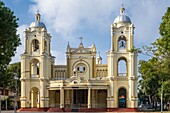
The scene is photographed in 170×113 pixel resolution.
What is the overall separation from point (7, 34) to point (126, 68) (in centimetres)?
4721

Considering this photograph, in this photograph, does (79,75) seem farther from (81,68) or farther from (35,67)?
(35,67)

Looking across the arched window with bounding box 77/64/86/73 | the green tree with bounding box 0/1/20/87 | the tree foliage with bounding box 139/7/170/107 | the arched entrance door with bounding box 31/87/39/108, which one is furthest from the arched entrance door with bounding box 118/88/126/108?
the green tree with bounding box 0/1/20/87

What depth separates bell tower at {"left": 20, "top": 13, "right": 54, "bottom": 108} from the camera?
78.8 metres

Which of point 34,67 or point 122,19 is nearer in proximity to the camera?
point 122,19

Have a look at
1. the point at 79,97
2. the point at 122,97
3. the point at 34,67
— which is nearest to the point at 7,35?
the point at 122,97

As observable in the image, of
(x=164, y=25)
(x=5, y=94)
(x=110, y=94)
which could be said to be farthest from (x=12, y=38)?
(x=5, y=94)

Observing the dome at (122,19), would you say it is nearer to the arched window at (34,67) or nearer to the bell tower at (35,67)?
the bell tower at (35,67)

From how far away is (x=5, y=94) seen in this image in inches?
4018

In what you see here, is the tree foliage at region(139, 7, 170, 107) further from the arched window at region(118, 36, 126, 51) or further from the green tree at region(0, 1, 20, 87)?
the arched window at region(118, 36, 126, 51)

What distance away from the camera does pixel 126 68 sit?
76.9 meters

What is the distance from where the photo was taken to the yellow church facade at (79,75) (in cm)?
7575

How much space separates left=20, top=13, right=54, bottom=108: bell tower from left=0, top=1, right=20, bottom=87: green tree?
4454 centimetres

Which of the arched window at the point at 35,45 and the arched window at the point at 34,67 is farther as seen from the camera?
the arched window at the point at 35,45

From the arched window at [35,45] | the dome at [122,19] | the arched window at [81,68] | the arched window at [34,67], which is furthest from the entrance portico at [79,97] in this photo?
the dome at [122,19]
